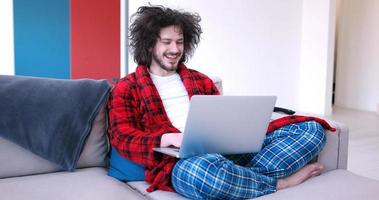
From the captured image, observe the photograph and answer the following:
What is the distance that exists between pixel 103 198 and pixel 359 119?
13.6 ft

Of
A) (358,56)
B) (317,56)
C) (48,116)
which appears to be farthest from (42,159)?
(358,56)

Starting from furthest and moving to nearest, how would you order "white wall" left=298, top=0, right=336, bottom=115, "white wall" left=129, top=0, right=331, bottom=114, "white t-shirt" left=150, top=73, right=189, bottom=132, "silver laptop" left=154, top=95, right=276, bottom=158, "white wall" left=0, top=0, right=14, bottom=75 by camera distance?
"white wall" left=298, top=0, right=336, bottom=115 → "white wall" left=129, top=0, right=331, bottom=114 → "white wall" left=0, top=0, right=14, bottom=75 → "white t-shirt" left=150, top=73, right=189, bottom=132 → "silver laptop" left=154, top=95, right=276, bottom=158

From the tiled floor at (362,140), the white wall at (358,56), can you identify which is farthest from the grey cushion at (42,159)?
the white wall at (358,56)

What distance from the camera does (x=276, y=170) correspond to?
146cm

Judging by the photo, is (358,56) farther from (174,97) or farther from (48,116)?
(48,116)

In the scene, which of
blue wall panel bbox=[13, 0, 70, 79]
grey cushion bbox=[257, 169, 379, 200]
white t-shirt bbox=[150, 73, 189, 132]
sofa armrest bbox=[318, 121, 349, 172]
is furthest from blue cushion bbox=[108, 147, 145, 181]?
blue wall panel bbox=[13, 0, 70, 79]

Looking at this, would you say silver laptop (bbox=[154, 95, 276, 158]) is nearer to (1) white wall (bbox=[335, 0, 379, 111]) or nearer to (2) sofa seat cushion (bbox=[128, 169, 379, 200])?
(2) sofa seat cushion (bbox=[128, 169, 379, 200])

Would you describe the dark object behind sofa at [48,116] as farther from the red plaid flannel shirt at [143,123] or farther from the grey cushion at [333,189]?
the grey cushion at [333,189]

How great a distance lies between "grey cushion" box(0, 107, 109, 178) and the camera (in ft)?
4.80

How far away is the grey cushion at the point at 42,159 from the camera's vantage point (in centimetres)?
146

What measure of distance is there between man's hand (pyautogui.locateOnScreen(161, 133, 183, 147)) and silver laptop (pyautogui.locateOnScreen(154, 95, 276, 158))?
2 cm

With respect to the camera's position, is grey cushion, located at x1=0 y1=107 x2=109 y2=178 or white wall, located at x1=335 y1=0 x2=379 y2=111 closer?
grey cushion, located at x1=0 y1=107 x2=109 y2=178

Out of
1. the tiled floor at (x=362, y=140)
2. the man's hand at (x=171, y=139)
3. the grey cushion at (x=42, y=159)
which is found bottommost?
the tiled floor at (x=362, y=140)

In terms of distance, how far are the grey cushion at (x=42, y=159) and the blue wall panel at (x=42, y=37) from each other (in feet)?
6.60
